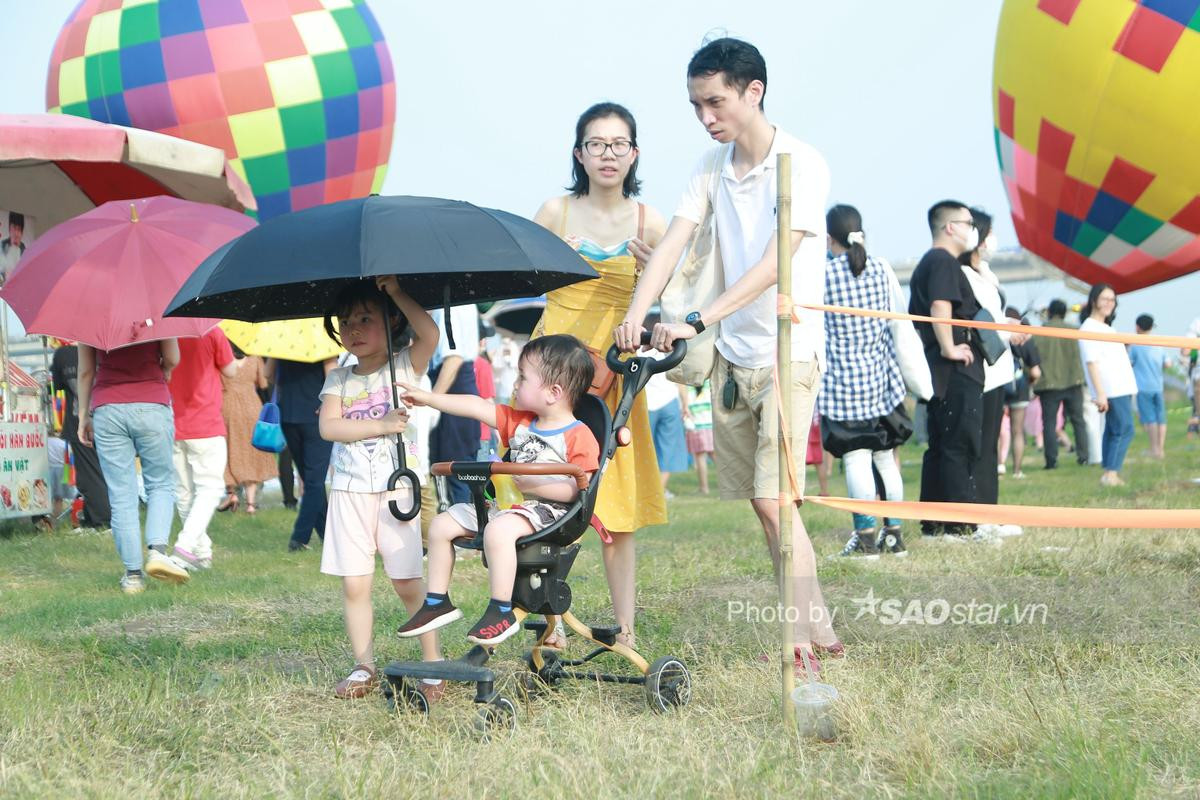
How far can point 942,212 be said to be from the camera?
26.2 feet

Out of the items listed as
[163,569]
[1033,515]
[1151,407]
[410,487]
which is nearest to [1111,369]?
[1151,407]

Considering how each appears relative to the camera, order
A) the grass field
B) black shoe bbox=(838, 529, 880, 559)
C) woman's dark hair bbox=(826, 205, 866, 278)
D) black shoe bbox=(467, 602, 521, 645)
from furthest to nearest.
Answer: woman's dark hair bbox=(826, 205, 866, 278)
black shoe bbox=(838, 529, 880, 559)
black shoe bbox=(467, 602, 521, 645)
the grass field

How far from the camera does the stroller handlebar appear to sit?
3.96 meters

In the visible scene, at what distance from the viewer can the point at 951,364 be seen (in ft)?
25.6

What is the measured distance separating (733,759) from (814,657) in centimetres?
113

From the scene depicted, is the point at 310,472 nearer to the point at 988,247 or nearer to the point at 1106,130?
the point at 988,247

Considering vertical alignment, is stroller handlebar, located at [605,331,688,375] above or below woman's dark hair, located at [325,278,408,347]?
below

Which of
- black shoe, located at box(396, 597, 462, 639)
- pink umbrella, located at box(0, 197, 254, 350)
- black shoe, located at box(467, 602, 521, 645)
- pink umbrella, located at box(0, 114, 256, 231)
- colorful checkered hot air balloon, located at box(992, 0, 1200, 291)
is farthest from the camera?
colorful checkered hot air balloon, located at box(992, 0, 1200, 291)

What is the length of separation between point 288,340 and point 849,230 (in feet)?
11.9

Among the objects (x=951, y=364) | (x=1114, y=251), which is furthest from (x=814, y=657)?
(x=1114, y=251)

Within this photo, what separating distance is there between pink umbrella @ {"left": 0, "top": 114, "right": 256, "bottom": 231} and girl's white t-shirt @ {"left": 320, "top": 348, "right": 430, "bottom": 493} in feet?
12.0

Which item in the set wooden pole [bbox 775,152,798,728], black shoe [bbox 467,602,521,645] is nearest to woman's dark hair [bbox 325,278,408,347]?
black shoe [bbox 467,602,521,645]

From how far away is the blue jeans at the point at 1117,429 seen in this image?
38.7ft

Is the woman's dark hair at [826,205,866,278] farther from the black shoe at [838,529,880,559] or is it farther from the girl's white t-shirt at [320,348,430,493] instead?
the girl's white t-shirt at [320,348,430,493]
